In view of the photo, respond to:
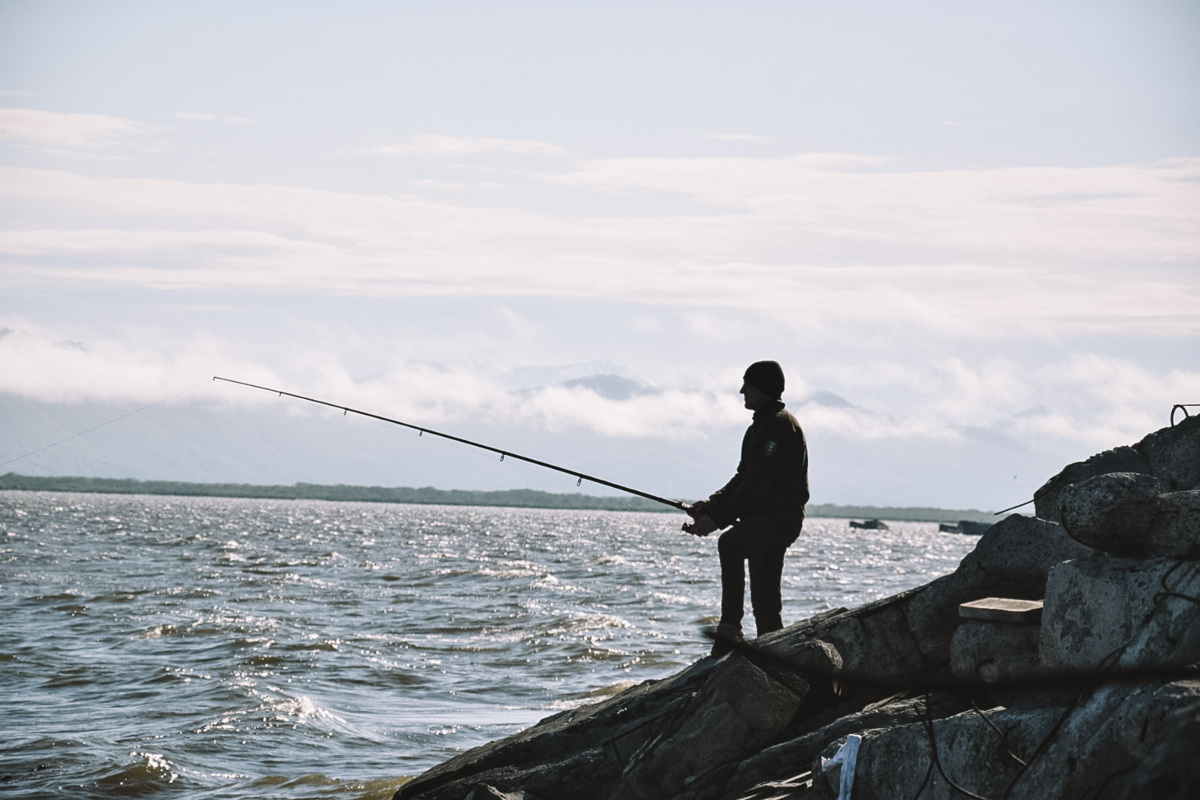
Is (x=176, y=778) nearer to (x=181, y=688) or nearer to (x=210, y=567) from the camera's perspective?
(x=181, y=688)

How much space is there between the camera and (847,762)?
18.7 ft

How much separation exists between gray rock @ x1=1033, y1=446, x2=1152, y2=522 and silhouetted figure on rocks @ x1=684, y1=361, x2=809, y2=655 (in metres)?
1.54

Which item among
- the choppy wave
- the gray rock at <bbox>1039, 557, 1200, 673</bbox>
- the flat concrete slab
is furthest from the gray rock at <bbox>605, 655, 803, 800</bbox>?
the choppy wave

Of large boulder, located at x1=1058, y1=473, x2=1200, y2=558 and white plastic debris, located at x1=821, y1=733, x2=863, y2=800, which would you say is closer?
large boulder, located at x1=1058, y1=473, x2=1200, y2=558

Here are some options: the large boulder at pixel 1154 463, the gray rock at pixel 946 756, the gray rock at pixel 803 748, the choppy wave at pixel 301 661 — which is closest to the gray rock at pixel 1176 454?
the large boulder at pixel 1154 463

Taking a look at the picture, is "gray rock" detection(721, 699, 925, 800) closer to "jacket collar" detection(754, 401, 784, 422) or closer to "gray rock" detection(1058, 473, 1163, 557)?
"gray rock" detection(1058, 473, 1163, 557)

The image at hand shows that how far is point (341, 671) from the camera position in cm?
1612

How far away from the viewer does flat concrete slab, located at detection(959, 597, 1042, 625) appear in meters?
5.79

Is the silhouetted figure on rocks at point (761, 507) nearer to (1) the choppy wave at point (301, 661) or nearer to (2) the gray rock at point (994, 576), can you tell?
(2) the gray rock at point (994, 576)

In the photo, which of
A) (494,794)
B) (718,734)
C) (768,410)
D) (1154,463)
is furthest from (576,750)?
(1154,463)

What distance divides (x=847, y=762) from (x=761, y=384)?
3246mm

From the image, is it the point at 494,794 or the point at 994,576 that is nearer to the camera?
the point at 994,576

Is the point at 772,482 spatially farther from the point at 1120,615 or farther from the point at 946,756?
the point at 1120,615

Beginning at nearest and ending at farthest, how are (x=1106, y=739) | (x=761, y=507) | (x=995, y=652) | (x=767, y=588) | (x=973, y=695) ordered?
(x=1106, y=739)
(x=995, y=652)
(x=973, y=695)
(x=761, y=507)
(x=767, y=588)
